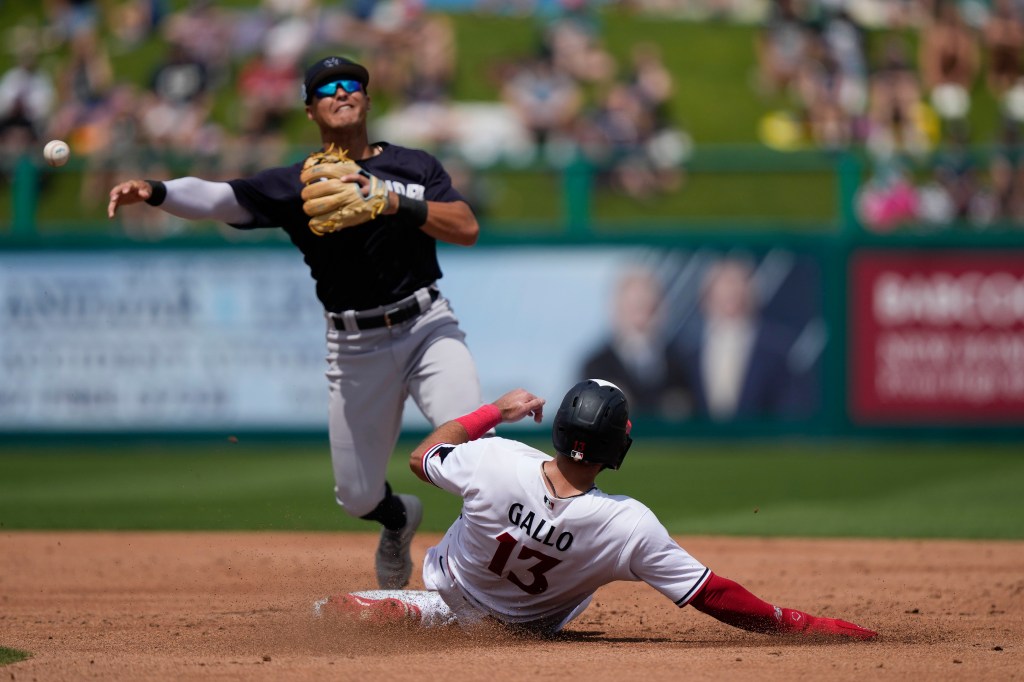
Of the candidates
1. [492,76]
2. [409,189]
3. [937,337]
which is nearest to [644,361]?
[937,337]

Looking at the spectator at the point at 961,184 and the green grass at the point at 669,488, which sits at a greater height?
the spectator at the point at 961,184

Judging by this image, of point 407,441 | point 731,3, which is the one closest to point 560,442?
point 407,441

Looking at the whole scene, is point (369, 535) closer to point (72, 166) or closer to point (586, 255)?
point (586, 255)

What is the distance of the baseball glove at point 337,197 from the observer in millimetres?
5523

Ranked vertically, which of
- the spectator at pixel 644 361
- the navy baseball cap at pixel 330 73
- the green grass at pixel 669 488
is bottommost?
the green grass at pixel 669 488

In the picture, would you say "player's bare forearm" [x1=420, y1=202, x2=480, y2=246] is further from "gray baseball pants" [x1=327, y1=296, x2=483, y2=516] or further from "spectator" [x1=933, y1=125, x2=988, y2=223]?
"spectator" [x1=933, y1=125, x2=988, y2=223]

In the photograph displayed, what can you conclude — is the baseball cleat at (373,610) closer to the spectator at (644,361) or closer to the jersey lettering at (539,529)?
the jersey lettering at (539,529)

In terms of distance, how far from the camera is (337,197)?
217 inches

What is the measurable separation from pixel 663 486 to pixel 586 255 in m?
3.17

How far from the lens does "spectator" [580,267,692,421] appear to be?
42.2 feet

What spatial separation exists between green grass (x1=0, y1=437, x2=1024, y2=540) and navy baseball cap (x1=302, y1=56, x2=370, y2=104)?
3.60 meters

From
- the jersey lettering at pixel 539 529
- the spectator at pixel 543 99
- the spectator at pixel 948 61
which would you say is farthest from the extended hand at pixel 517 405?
the spectator at pixel 948 61

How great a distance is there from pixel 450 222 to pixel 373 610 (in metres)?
1.62

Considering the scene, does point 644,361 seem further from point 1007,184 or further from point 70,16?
point 70,16
